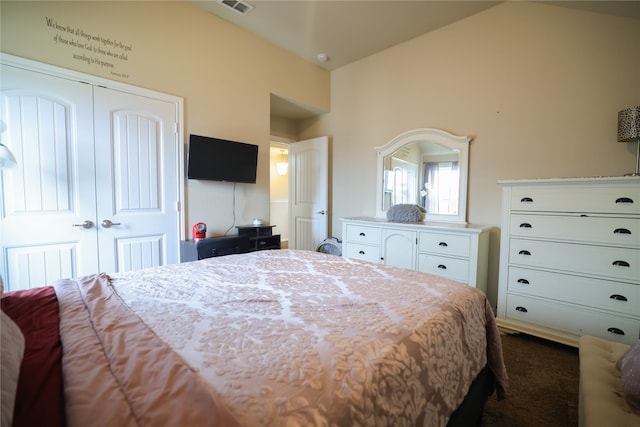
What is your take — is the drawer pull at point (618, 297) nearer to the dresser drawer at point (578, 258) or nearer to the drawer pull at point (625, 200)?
the dresser drawer at point (578, 258)

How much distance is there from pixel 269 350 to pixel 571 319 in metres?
2.49

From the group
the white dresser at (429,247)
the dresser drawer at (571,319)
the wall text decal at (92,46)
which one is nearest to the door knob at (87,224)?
the wall text decal at (92,46)

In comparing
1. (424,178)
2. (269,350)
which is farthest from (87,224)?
(424,178)

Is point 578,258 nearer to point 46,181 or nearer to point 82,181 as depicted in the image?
point 82,181

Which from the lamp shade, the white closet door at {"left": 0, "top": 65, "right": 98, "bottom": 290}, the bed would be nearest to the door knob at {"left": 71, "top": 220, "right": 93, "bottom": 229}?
the white closet door at {"left": 0, "top": 65, "right": 98, "bottom": 290}

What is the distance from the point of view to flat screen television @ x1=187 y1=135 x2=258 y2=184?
9.06 feet

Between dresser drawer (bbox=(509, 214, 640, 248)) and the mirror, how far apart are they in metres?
0.74

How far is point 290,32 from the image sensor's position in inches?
126

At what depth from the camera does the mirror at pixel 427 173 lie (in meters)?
3.03

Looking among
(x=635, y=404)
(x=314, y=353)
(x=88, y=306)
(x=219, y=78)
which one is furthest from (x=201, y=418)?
(x=219, y=78)

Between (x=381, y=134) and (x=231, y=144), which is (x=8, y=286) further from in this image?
(x=381, y=134)

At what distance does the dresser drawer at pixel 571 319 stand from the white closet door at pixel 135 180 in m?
3.20

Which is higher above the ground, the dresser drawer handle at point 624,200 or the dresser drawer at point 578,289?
the dresser drawer handle at point 624,200

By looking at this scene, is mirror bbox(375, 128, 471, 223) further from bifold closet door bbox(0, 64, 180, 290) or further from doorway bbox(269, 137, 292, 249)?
doorway bbox(269, 137, 292, 249)
